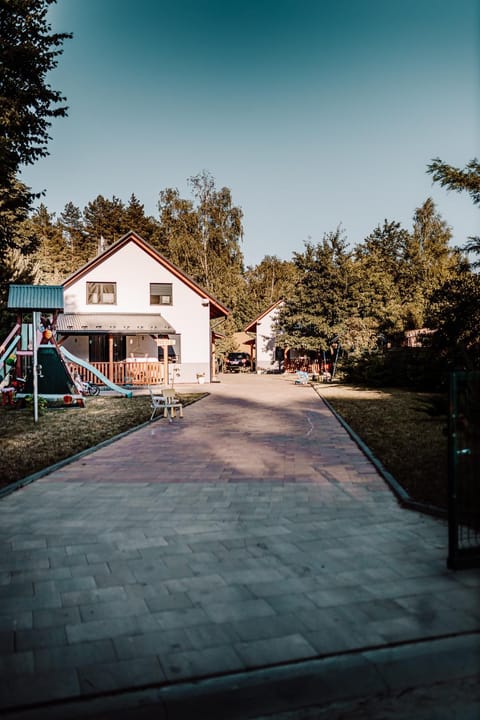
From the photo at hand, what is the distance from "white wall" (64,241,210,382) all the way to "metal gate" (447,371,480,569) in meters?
25.4

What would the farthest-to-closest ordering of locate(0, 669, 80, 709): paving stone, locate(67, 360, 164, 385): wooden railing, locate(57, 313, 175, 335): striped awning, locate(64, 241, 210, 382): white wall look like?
locate(64, 241, 210, 382): white wall
locate(57, 313, 175, 335): striped awning
locate(67, 360, 164, 385): wooden railing
locate(0, 669, 80, 709): paving stone

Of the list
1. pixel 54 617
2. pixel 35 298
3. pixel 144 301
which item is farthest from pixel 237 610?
pixel 144 301

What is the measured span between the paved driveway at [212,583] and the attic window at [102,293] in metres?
22.9

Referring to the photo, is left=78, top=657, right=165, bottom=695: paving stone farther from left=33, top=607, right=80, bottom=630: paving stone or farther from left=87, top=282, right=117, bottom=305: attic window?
left=87, top=282, right=117, bottom=305: attic window

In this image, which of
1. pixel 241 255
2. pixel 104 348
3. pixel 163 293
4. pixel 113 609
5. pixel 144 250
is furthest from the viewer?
pixel 241 255

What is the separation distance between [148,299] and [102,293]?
275 centimetres

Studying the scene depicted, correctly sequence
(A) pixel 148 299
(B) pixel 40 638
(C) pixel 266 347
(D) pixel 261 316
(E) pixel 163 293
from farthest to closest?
(C) pixel 266 347
(D) pixel 261 316
(E) pixel 163 293
(A) pixel 148 299
(B) pixel 40 638

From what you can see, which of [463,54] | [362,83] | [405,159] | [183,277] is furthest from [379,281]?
[463,54]

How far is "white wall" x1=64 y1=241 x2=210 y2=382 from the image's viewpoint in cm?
2848

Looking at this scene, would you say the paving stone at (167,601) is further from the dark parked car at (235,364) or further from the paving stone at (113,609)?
the dark parked car at (235,364)

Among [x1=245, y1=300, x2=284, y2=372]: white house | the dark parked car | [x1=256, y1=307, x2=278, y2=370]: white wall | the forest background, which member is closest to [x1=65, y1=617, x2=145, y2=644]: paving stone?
the forest background

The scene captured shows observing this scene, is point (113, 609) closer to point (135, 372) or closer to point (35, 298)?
point (35, 298)

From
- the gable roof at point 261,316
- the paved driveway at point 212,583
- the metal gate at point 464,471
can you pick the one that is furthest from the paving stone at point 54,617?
the gable roof at point 261,316

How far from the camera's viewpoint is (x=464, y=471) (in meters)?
3.96
